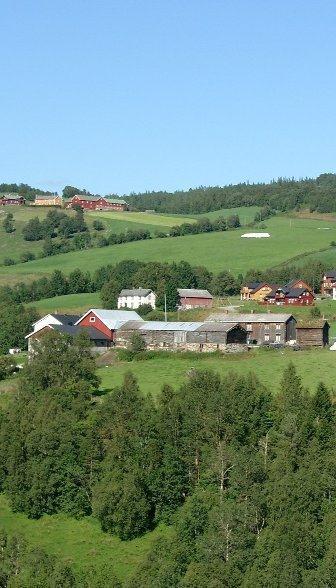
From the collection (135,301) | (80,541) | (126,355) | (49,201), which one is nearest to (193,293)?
(135,301)

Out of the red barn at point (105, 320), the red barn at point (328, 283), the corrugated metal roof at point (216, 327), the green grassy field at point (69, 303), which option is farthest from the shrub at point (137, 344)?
the red barn at point (328, 283)

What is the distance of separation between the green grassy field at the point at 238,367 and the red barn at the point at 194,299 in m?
25.8

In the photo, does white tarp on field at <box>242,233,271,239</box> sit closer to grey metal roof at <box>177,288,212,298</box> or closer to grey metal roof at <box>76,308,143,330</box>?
grey metal roof at <box>177,288,212,298</box>

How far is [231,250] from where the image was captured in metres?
137

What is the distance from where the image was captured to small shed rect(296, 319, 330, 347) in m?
82.1

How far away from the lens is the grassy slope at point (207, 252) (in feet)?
424

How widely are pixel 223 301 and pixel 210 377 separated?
48.1 meters

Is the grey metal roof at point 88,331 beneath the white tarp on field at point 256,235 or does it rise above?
beneath

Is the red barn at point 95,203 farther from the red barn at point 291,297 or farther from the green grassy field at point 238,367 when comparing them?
the green grassy field at point 238,367

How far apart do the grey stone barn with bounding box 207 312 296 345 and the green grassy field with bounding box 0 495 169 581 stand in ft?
118

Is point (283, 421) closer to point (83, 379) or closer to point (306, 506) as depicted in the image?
point (306, 506)

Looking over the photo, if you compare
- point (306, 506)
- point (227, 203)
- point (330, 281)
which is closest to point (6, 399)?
point (306, 506)

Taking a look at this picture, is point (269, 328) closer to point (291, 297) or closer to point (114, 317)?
point (114, 317)

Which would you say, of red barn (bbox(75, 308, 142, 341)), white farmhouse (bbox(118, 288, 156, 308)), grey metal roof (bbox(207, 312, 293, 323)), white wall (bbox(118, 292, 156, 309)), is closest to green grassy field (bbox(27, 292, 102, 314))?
white farmhouse (bbox(118, 288, 156, 308))
